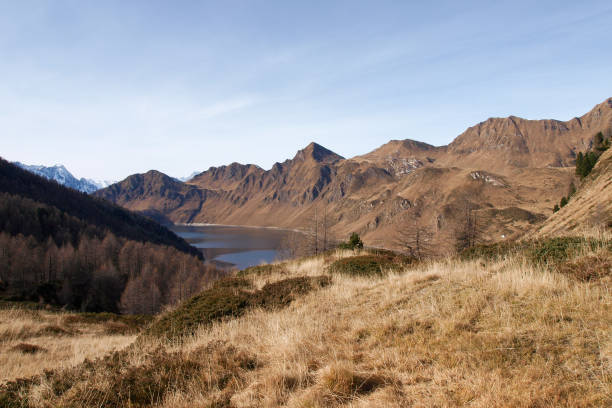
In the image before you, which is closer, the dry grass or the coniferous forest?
the dry grass

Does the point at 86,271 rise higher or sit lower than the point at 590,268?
lower

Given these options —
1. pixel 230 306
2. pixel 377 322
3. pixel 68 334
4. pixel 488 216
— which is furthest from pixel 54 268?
pixel 488 216

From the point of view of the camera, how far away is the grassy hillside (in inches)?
161

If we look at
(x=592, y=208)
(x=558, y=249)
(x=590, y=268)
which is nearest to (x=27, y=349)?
(x=590, y=268)

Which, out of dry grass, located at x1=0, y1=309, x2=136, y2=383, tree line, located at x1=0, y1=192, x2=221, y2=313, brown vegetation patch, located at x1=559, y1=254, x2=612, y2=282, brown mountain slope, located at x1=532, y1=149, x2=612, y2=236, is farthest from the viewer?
tree line, located at x1=0, y1=192, x2=221, y2=313

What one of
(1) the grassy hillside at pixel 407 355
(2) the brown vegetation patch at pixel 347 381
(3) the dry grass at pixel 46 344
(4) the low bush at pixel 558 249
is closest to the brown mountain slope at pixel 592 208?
(4) the low bush at pixel 558 249

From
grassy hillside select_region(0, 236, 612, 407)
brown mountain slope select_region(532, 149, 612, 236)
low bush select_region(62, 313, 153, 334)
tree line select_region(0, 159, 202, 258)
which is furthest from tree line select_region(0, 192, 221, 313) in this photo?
brown mountain slope select_region(532, 149, 612, 236)

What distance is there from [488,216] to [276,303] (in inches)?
6848

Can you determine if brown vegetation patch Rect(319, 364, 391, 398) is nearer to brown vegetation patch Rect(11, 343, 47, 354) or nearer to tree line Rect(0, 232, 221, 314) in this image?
brown vegetation patch Rect(11, 343, 47, 354)

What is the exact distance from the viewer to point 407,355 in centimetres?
522

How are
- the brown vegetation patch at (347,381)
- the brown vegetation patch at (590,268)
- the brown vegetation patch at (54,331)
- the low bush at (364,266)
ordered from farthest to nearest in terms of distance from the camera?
the brown vegetation patch at (54,331), the low bush at (364,266), the brown vegetation patch at (590,268), the brown vegetation patch at (347,381)

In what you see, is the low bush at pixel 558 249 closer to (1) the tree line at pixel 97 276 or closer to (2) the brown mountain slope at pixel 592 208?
(2) the brown mountain slope at pixel 592 208

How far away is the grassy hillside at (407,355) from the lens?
4086 millimetres

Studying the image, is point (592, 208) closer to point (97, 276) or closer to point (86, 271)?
point (97, 276)
